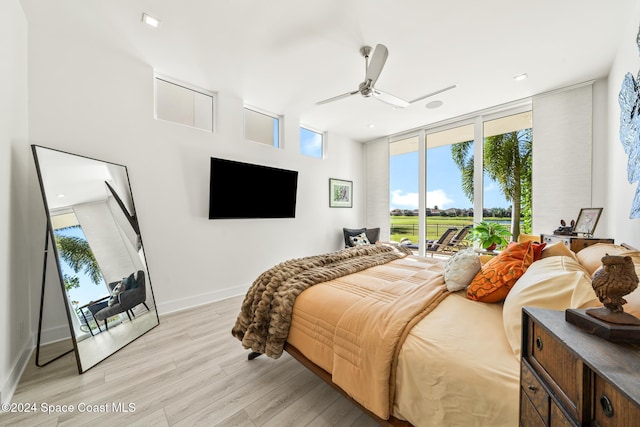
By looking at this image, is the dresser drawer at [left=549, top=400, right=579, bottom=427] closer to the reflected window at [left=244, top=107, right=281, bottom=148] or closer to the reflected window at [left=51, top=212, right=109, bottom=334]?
the reflected window at [left=51, top=212, right=109, bottom=334]

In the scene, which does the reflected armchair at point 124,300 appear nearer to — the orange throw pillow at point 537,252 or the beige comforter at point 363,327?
the beige comforter at point 363,327

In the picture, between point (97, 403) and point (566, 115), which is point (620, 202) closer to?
point (566, 115)

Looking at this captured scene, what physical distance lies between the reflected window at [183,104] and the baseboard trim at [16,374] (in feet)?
8.46

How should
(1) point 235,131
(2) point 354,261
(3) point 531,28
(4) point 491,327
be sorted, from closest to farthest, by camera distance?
(4) point 491,327 < (3) point 531,28 < (2) point 354,261 < (1) point 235,131

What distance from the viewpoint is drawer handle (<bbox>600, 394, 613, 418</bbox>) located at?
1.59ft

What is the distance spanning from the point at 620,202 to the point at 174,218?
15.8 ft

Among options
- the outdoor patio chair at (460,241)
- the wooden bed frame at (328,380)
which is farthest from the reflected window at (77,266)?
the outdoor patio chair at (460,241)

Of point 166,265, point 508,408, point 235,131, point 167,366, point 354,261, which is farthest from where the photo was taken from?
point 235,131

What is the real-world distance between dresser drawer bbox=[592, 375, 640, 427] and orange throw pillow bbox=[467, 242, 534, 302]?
1033mm

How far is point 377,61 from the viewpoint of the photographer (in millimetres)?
2256

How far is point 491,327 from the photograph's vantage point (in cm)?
121

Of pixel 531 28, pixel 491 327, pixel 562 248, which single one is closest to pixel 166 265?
pixel 491 327

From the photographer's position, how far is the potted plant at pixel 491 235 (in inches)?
137

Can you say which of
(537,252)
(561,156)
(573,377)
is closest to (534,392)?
(573,377)
